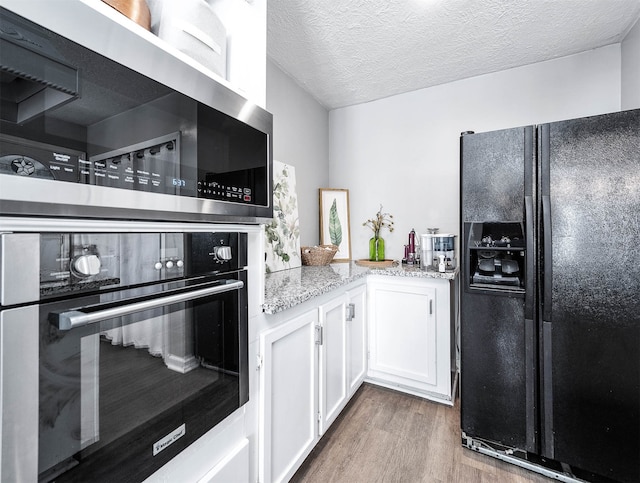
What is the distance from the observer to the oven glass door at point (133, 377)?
60cm

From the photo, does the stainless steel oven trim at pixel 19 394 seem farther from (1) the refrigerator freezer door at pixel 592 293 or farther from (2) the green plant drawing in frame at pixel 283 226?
(1) the refrigerator freezer door at pixel 592 293

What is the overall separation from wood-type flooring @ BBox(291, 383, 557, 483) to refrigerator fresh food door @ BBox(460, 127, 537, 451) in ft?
0.48

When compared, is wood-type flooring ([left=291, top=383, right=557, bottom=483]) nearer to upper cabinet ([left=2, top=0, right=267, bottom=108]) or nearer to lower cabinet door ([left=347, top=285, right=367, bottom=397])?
lower cabinet door ([left=347, top=285, right=367, bottom=397])

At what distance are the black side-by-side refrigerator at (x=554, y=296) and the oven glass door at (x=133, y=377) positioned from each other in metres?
1.37

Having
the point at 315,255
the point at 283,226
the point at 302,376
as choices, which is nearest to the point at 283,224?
the point at 283,226

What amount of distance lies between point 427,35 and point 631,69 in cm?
127

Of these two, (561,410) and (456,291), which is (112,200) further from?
(456,291)

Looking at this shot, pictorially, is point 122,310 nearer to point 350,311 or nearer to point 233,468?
point 233,468

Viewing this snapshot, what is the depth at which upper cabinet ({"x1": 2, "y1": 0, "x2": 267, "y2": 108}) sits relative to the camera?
0.59 meters

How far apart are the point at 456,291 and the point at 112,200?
244 cm

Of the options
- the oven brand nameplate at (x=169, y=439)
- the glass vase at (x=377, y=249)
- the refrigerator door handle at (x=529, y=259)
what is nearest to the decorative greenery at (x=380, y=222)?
the glass vase at (x=377, y=249)

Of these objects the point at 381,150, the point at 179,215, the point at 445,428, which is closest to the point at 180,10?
the point at 179,215

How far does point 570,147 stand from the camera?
146cm

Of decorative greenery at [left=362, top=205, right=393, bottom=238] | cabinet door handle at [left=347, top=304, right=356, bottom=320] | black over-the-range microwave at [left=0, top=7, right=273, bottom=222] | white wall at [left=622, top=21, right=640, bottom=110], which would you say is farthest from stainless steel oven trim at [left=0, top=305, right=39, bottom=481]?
white wall at [left=622, top=21, right=640, bottom=110]
